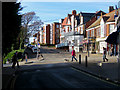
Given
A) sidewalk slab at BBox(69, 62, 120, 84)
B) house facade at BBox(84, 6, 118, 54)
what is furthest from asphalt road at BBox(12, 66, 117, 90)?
house facade at BBox(84, 6, 118, 54)

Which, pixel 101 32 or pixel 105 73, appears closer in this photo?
pixel 105 73

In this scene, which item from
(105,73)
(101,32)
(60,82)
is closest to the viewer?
(60,82)

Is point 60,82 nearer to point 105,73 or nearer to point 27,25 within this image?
point 105,73

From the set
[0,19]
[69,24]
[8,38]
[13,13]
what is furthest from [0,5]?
[69,24]

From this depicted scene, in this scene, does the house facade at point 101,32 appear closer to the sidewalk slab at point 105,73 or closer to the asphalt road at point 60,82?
the sidewalk slab at point 105,73

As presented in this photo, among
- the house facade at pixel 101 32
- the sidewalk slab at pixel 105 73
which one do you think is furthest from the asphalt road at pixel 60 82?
the house facade at pixel 101 32

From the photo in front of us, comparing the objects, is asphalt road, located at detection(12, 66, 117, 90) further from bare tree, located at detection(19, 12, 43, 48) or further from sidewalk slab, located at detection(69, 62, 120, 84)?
bare tree, located at detection(19, 12, 43, 48)

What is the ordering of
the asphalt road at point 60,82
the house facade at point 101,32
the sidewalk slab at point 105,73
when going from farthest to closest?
the house facade at point 101,32
the sidewalk slab at point 105,73
the asphalt road at point 60,82

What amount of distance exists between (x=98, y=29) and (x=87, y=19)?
10.2m

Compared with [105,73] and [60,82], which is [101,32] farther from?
[60,82]

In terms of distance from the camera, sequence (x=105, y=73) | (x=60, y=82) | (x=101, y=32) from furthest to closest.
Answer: (x=101, y=32) < (x=105, y=73) < (x=60, y=82)

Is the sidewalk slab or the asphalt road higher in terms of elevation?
the sidewalk slab

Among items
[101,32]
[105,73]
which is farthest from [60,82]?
[101,32]

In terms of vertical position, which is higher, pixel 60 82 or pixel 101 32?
pixel 101 32
